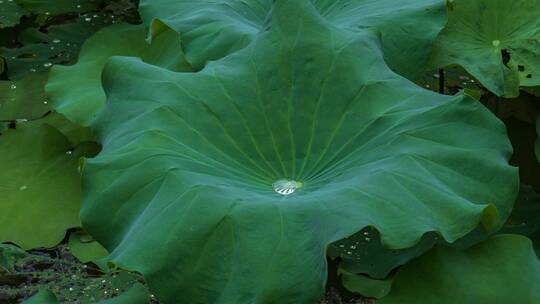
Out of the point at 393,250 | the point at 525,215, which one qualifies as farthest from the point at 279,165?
the point at 525,215

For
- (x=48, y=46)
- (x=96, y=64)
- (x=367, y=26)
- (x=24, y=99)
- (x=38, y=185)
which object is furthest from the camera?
(x=48, y=46)

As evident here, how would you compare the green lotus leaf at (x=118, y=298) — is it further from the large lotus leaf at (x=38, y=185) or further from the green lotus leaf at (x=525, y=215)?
the green lotus leaf at (x=525, y=215)

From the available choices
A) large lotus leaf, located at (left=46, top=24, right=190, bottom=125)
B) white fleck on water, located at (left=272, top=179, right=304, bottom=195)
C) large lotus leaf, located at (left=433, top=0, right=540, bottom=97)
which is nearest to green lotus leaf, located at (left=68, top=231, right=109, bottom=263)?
large lotus leaf, located at (left=46, top=24, right=190, bottom=125)

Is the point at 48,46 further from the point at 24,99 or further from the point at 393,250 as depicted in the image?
the point at 393,250

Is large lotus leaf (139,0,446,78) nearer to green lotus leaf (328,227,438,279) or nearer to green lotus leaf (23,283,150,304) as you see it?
green lotus leaf (328,227,438,279)

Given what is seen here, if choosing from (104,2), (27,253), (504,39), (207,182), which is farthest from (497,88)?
(104,2)

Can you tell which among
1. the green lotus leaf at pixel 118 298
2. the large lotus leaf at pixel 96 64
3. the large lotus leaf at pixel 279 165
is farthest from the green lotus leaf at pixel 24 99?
the green lotus leaf at pixel 118 298
